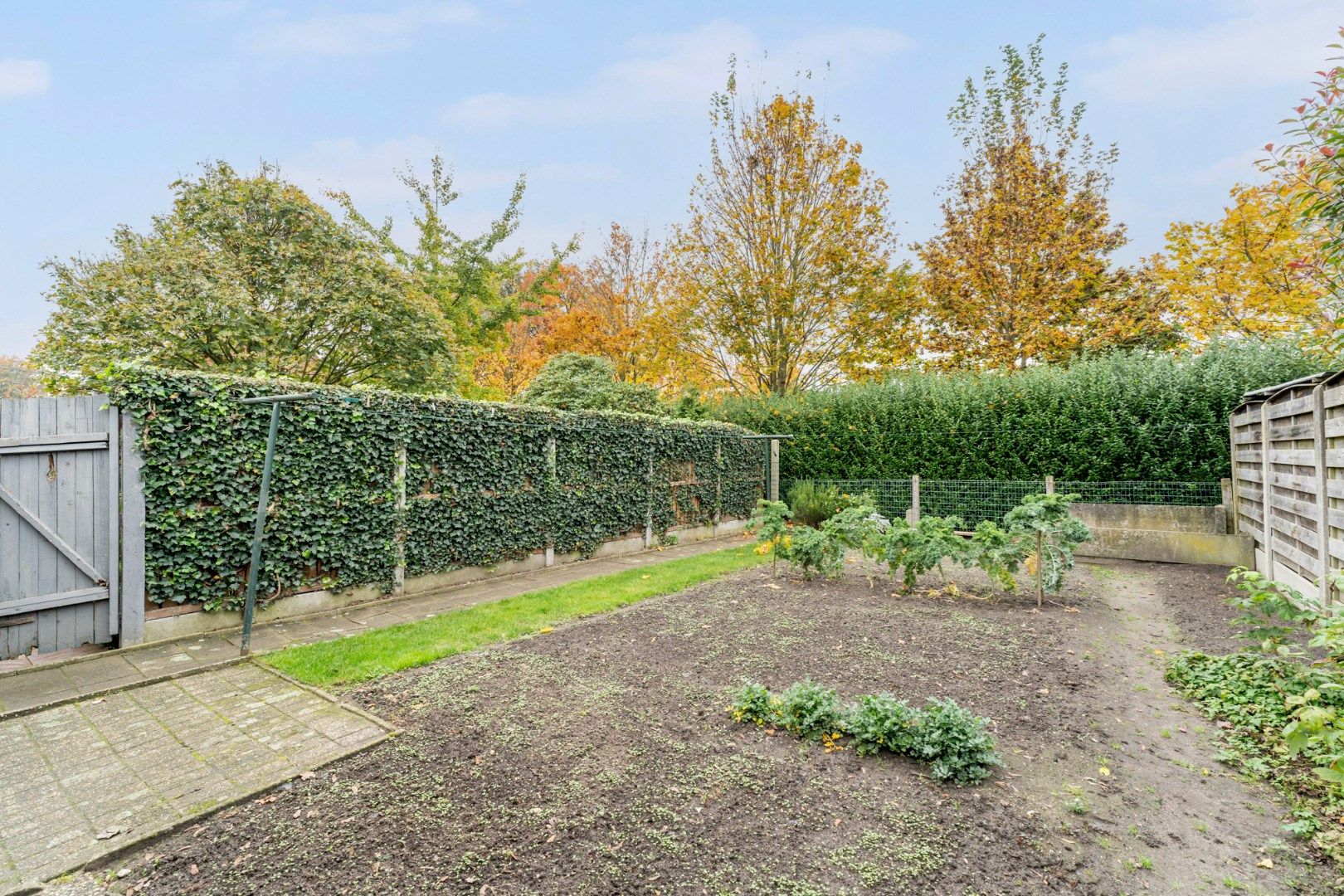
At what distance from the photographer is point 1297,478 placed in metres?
4.49

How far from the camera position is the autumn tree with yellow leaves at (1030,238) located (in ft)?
44.9

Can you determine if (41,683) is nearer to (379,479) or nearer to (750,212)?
(379,479)

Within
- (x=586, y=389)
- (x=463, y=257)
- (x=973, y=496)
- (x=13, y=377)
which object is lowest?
(x=973, y=496)

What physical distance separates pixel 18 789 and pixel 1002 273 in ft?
57.0

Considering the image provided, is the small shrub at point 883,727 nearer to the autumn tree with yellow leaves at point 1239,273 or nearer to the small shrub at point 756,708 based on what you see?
the small shrub at point 756,708

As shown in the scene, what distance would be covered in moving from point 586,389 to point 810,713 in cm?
1014

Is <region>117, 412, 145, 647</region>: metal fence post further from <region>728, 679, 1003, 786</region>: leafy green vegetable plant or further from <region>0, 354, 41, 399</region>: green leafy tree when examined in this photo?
<region>0, 354, 41, 399</region>: green leafy tree

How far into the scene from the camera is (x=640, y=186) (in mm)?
17312

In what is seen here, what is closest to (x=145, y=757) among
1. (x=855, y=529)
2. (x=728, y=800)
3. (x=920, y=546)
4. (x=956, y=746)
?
(x=728, y=800)

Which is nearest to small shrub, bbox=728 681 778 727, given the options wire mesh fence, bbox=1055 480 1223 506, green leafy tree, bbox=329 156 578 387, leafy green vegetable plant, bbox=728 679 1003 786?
leafy green vegetable plant, bbox=728 679 1003 786

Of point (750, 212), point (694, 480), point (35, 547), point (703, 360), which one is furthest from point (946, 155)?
point (35, 547)

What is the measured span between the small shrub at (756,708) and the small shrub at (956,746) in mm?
741

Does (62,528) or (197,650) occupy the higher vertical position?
(62,528)

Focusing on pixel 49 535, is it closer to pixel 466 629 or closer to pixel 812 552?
pixel 466 629
